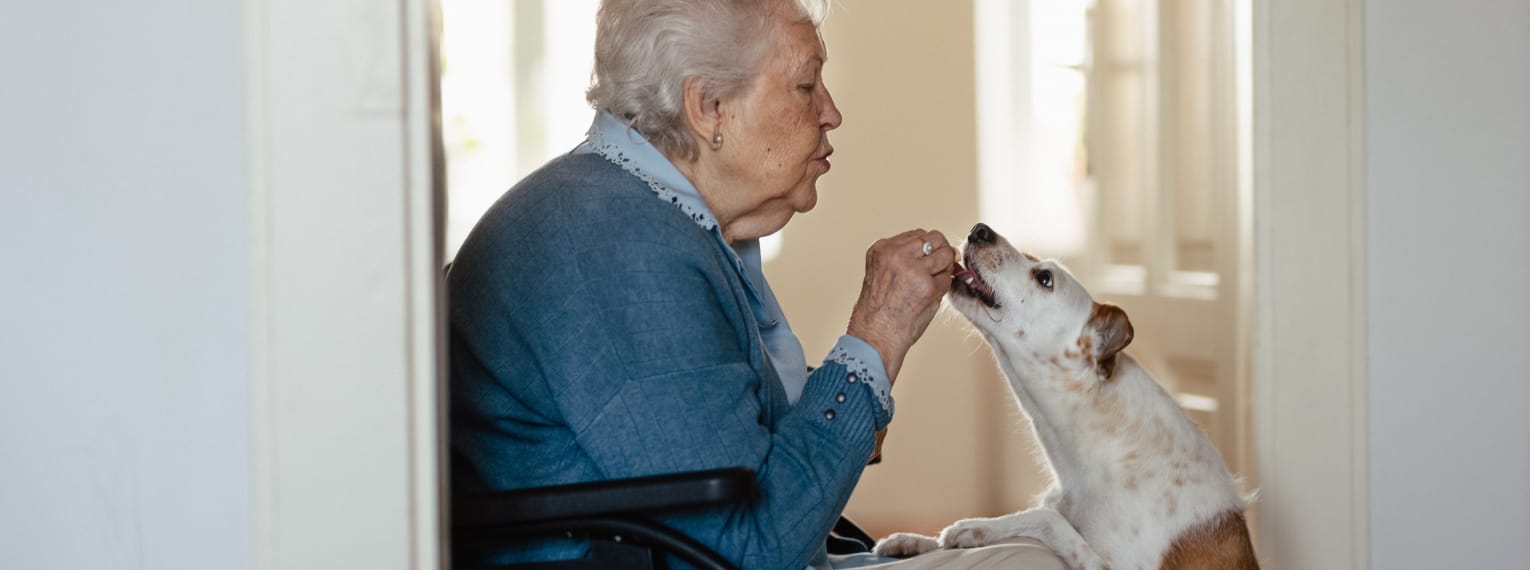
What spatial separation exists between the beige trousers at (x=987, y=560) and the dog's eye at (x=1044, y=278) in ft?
1.31

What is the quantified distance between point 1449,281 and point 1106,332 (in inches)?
22.6

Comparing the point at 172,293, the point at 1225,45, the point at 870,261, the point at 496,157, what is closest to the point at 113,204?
the point at 172,293

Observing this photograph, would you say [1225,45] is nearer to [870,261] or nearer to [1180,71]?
[1180,71]

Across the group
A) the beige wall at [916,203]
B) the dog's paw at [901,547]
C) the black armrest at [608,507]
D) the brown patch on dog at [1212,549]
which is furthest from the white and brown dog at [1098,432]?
the beige wall at [916,203]

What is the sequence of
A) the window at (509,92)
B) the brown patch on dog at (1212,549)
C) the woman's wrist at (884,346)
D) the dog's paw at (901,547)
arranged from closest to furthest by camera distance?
the woman's wrist at (884,346) < the dog's paw at (901,547) < the brown patch on dog at (1212,549) < the window at (509,92)

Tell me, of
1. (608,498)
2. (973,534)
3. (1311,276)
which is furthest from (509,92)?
(608,498)

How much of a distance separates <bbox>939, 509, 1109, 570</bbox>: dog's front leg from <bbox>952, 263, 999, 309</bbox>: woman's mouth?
11.1 inches

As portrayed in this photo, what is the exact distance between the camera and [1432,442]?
2.03 metres

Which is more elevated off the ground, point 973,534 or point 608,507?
point 608,507

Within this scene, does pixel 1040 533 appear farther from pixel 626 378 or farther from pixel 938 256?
pixel 626 378

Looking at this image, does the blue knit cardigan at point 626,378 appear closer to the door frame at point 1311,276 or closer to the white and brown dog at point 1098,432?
the white and brown dog at point 1098,432

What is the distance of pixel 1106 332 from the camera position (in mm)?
1822

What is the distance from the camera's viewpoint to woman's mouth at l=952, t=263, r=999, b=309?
6.06 ft

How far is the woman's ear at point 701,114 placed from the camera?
5.11ft
